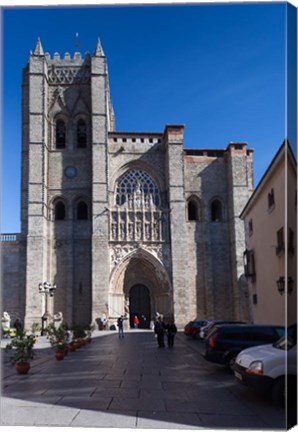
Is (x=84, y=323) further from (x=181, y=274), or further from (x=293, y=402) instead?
(x=293, y=402)

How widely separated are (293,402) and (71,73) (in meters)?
32.4

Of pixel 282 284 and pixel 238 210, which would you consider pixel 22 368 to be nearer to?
pixel 282 284

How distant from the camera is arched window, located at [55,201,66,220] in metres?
33.7

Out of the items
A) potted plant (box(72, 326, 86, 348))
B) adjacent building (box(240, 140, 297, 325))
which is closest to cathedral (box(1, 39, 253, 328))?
potted plant (box(72, 326, 86, 348))

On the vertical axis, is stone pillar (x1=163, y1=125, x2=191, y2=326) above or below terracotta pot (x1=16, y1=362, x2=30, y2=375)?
above

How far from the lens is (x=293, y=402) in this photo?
5938 mm

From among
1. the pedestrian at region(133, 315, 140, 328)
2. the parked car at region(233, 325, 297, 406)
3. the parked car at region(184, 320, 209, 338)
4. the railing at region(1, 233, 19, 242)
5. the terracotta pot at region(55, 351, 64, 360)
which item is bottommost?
the pedestrian at region(133, 315, 140, 328)

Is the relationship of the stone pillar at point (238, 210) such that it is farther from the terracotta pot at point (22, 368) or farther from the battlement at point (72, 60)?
the terracotta pot at point (22, 368)

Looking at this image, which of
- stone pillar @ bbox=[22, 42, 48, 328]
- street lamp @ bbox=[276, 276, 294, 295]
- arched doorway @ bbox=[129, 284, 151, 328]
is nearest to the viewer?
street lamp @ bbox=[276, 276, 294, 295]

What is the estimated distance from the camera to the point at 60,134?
34.9 metres

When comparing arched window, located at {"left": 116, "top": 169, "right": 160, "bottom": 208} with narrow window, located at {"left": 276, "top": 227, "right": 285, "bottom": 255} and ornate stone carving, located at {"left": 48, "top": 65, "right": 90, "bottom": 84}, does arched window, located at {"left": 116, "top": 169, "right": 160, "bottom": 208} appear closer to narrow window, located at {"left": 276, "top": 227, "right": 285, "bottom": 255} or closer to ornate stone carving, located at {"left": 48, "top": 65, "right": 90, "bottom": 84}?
ornate stone carving, located at {"left": 48, "top": 65, "right": 90, "bottom": 84}

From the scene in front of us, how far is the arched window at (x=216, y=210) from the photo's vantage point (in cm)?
3497

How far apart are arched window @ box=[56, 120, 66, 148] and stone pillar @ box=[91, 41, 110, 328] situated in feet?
8.86

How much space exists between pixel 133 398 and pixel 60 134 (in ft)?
95.3
